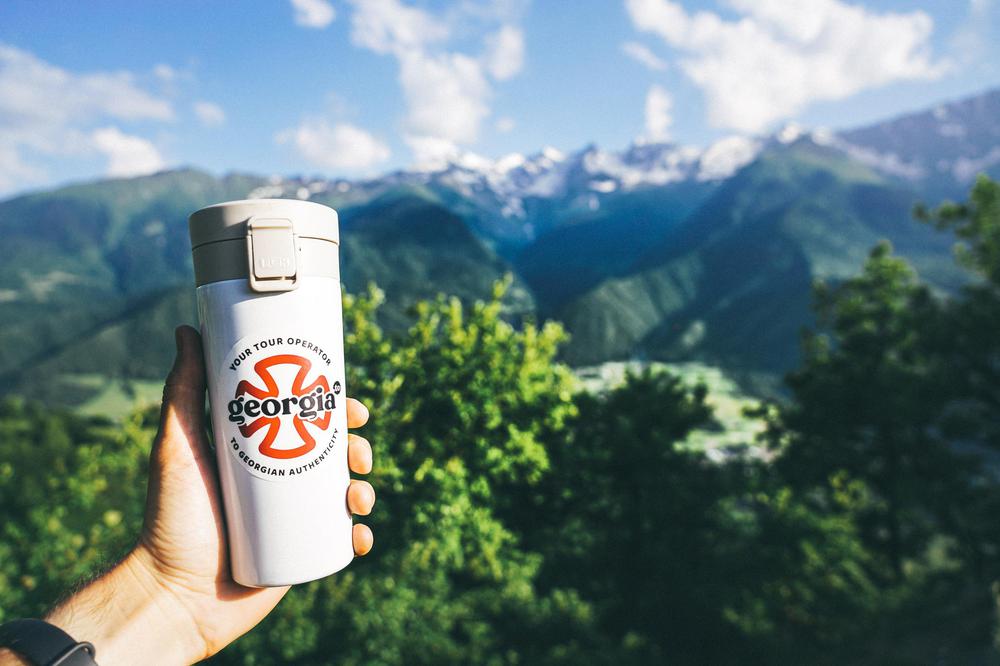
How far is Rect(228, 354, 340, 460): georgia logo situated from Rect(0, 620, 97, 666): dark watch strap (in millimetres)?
939

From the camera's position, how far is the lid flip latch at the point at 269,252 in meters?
2.46

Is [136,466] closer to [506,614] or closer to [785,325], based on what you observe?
[506,614]

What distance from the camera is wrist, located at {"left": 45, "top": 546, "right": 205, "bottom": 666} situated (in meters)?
2.51

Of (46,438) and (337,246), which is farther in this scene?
(46,438)

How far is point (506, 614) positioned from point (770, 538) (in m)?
7.97

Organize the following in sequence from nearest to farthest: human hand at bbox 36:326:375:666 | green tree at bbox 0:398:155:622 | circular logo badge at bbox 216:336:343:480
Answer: circular logo badge at bbox 216:336:343:480, human hand at bbox 36:326:375:666, green tree at bbox 0:398:155:622

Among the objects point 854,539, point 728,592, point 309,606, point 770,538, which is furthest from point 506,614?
point 854,539

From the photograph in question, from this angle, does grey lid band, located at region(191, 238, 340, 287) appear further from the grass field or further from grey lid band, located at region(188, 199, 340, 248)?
the grass field

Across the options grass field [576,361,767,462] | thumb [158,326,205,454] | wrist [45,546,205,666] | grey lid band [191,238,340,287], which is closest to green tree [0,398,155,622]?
wrist [45,546,205,666]

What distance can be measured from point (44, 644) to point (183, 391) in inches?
42.2

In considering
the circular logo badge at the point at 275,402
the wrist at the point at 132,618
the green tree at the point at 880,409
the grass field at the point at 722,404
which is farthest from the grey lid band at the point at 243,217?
the grass field at the point at 722,404

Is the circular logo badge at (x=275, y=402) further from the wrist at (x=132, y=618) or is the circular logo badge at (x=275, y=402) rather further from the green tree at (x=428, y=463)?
the green tree at (x=428, y=463)

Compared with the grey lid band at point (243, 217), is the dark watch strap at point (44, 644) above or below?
below

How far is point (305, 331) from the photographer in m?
2.62
